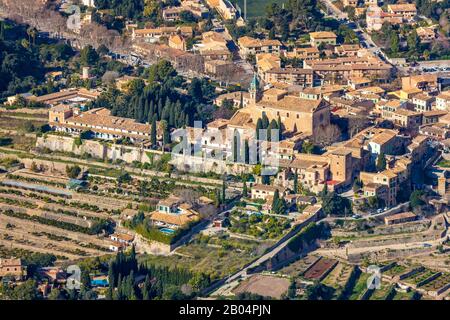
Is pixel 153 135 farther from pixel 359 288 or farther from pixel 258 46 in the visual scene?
pixel 258 46

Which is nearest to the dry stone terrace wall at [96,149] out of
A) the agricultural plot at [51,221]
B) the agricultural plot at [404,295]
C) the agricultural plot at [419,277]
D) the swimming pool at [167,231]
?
the agricultural plot at [51,221]

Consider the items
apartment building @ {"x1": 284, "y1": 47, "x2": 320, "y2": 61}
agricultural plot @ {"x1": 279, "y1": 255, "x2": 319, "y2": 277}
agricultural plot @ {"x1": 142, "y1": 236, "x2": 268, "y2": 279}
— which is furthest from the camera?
apartment building @ {"x1": 284, "y1": 47, "x2": 320, "y2": 61}

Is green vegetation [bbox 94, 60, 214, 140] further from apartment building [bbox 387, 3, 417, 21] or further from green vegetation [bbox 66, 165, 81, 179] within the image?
apartment building [bbox 387, 3, 417, 21]

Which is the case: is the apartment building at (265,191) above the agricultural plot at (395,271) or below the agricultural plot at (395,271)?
above

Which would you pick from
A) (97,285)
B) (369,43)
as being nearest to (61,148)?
(97,285)

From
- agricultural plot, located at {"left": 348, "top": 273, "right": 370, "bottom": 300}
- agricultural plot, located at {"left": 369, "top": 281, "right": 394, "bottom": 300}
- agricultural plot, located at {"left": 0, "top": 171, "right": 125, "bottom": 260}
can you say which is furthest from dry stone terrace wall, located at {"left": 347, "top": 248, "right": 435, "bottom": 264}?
agricultural plot, located at {"left": 0, "top": 171, "right": 125, "bottom": 260}

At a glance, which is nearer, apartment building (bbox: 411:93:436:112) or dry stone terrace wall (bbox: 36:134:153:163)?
dry stone terrace wall (bbox: 36:134:153:163)

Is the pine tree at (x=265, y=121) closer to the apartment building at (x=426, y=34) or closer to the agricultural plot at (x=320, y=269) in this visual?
the agricultural plot at (x=320, y=269)
